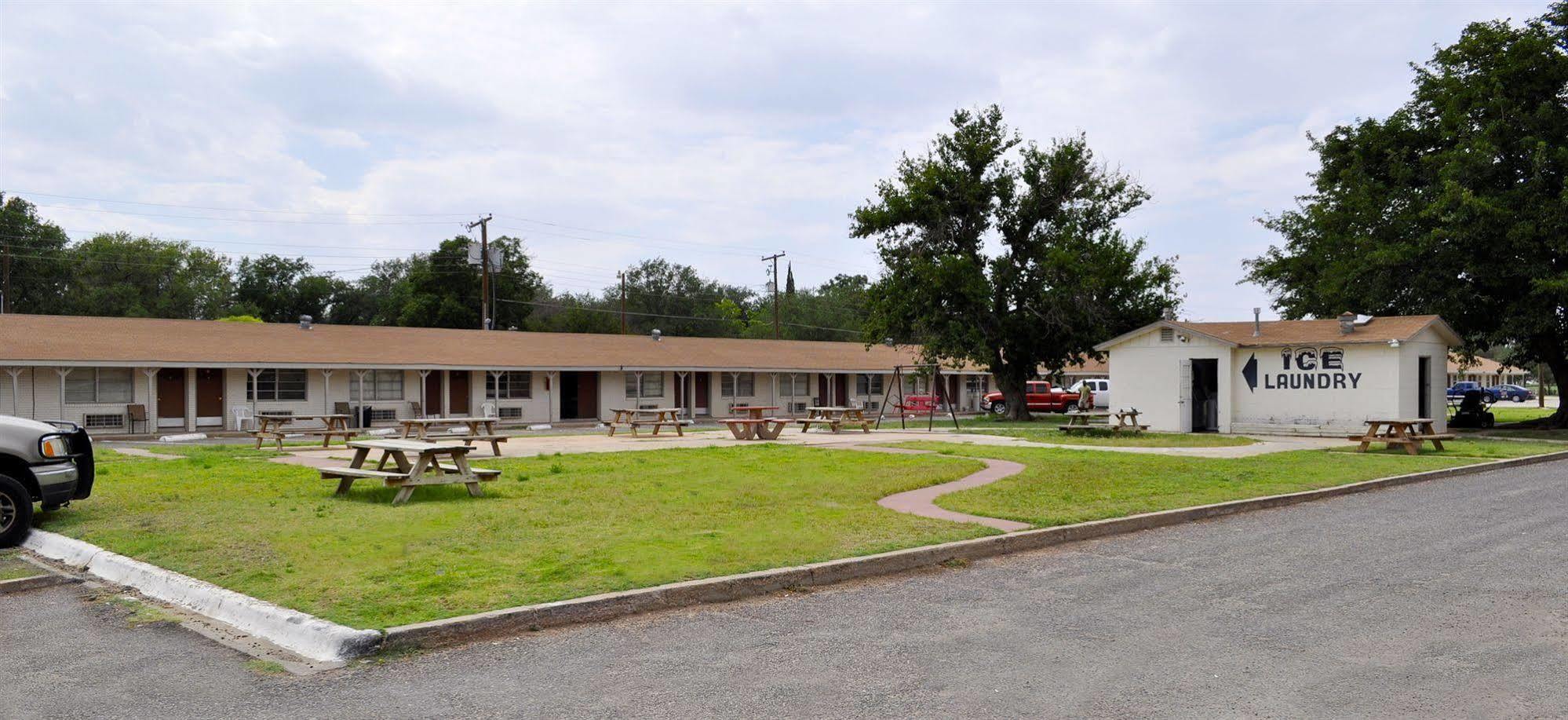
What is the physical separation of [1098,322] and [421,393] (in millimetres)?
24707

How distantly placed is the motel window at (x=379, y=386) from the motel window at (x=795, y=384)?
56.3ft

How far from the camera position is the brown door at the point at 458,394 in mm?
37312

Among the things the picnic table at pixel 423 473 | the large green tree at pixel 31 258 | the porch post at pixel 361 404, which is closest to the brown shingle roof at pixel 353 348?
the porch post at pixel 361 404

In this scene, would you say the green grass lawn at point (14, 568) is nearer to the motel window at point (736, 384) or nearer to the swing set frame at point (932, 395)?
the swing set frame at point (932, 395)

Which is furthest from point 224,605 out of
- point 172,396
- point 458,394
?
point 458,394

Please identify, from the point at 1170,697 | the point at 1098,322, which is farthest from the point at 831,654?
the point at 1098,322

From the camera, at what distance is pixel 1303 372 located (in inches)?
1105

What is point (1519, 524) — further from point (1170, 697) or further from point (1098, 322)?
point (1098, 322)

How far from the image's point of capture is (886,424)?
1427 inches

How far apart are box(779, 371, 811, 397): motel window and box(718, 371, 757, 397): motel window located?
152 cm

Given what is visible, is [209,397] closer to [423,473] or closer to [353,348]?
[353,348]

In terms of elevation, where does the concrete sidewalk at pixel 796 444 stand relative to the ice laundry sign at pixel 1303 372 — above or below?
below

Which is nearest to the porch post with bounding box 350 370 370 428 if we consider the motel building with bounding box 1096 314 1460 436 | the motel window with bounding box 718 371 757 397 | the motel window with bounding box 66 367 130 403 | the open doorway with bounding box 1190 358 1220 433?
the motel window with bounding box 66 367 130 403

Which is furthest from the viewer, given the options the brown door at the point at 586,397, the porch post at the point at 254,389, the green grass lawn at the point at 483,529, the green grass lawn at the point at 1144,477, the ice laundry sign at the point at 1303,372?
the brown door at the point at 586,397
